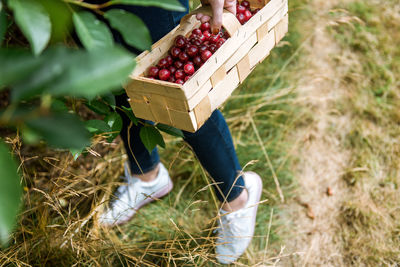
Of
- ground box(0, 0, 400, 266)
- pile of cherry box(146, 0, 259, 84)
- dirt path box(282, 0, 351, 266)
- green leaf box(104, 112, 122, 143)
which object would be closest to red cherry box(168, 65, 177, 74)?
pile of cherry box(146, 0, 259, 84)

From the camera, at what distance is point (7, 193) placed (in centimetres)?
37

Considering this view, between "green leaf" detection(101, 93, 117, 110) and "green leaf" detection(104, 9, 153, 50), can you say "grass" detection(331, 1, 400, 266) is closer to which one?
"green leaf" detection(101, 93, 117, 110)

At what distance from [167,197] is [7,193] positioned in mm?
1457

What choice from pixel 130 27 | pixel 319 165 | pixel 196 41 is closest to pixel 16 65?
pixel 130 27

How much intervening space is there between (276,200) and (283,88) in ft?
2.53

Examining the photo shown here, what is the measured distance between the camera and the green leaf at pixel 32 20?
423 mm

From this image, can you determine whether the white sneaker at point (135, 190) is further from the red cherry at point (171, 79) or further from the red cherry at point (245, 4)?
the red cherry at point (245, 4)

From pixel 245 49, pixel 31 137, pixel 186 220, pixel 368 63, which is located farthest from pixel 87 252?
pixel 368 63

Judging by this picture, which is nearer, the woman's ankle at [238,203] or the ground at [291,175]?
the ground at [291,175]

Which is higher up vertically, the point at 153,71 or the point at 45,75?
the point at 45,75

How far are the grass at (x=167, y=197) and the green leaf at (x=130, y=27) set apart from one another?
0.75 metres

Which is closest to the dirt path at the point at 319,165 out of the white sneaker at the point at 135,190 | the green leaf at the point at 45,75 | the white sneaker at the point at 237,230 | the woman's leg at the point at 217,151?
the white sneaker at the point at 237,230

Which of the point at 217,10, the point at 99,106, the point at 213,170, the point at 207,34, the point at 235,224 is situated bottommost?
the point at 235,224

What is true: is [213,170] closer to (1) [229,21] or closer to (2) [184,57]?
(2) [184,57]
